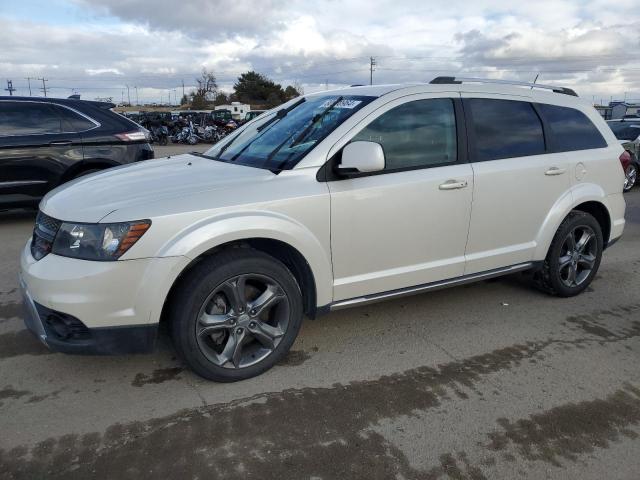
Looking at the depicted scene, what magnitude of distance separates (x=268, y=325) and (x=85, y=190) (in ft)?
4.65

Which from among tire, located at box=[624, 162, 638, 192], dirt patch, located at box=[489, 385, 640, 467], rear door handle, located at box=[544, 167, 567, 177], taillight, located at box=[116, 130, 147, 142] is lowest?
dirt patch, located at box=[489, 385, 640, 467]

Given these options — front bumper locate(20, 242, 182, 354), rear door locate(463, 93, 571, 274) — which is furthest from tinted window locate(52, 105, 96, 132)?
rear door locate(463, 93, 571, 274)

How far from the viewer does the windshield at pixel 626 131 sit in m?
12.1

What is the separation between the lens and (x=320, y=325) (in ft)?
13.5

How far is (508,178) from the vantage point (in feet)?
13.1

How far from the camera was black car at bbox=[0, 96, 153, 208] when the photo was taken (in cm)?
703

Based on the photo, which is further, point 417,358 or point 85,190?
point 417,358

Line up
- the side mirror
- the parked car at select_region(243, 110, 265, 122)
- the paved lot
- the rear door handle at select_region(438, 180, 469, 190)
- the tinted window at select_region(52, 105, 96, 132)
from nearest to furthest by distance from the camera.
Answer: the paved lot → the side mirror → the rear door handle at select_region(438, 180, 469, 190) → the parked car at select_region(243, 110, 265, 122) → the tinted window at select_region(52, 105, 96, 132)

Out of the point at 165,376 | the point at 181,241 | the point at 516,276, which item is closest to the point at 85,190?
the point at 181,241

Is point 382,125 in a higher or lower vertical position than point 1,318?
higher

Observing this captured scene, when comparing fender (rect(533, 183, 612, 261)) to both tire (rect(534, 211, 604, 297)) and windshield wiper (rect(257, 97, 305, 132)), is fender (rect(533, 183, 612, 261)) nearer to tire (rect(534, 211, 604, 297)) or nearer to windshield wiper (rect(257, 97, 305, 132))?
tire (rect(534, 211, 604, 297))

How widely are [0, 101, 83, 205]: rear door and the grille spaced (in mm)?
4428

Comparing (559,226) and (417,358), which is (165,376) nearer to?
(417,358)

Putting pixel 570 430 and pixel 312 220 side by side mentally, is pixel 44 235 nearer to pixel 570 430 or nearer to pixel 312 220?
pixel 312 220
